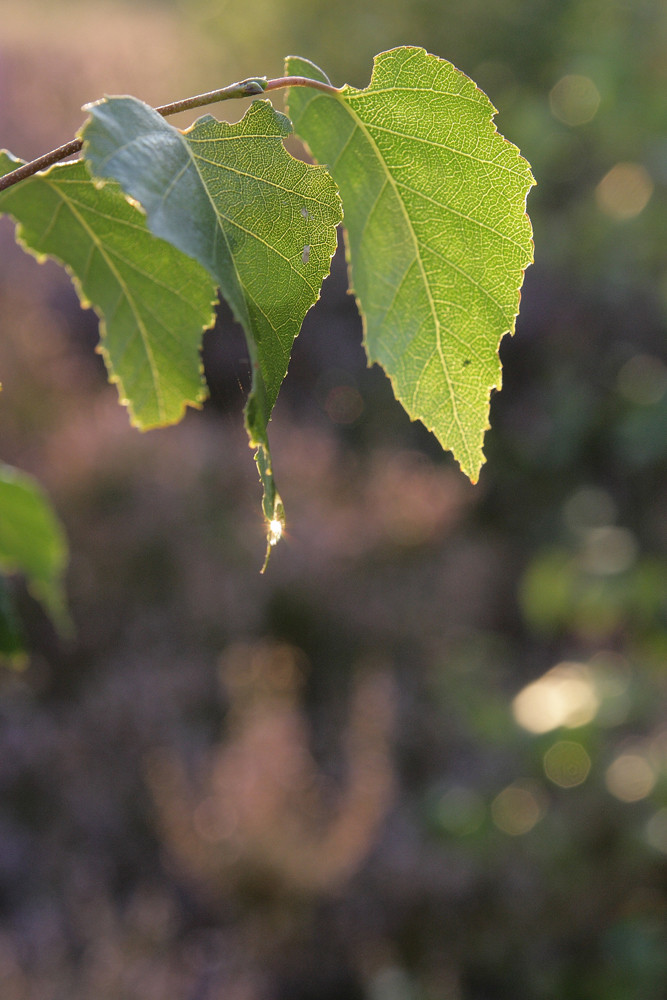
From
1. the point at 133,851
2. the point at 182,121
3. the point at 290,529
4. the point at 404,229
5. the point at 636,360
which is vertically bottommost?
the point at 636,360

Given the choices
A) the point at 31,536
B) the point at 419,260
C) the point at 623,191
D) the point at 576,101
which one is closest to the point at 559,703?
the point at 31,536

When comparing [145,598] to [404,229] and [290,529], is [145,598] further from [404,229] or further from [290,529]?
[404,229]

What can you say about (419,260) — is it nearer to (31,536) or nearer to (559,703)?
(31,536)

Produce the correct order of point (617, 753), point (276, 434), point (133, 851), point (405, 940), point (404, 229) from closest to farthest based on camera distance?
point (404, 229)
point (405, 940)
point (133, 851)
point (617, 753)
point (276, 434)

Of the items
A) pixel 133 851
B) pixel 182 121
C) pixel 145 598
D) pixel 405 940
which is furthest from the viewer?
pixel 182 121

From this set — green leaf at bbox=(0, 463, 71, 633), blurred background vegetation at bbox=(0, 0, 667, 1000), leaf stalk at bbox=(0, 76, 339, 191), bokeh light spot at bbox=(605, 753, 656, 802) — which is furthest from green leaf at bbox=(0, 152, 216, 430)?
bokeh light spot at bbox=(605, 753, 656, 802)

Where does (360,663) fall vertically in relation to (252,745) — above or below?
below

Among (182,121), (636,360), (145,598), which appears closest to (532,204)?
(636,360)

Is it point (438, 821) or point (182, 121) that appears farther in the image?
point (182, 121)
